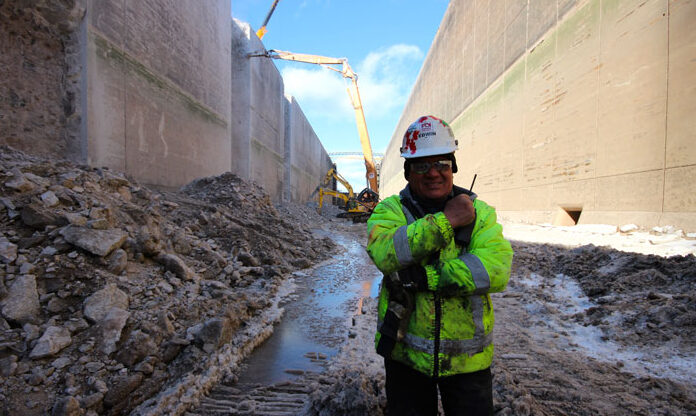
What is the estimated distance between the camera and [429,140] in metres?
1.53

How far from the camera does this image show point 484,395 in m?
1.34

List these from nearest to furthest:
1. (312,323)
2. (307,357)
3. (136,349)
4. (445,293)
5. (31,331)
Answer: (445,293), (31,331), (136,349), (307,357), (312,323)

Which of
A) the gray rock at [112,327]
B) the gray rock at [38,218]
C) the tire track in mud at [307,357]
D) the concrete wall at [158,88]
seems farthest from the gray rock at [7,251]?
the concrete wall at [158,88]

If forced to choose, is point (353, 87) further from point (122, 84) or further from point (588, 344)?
point (588, 344)

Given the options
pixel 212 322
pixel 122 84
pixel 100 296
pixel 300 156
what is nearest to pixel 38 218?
pixel 100 296

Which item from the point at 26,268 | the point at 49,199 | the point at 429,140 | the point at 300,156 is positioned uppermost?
the point at 300,156

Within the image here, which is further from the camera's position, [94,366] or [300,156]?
[300,156]

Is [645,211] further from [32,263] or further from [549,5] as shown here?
[32,263]

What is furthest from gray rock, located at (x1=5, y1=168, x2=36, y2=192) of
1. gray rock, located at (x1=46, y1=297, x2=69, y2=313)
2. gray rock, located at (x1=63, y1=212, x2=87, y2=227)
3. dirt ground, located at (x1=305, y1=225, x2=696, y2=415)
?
dirt ground, located at (x1=305, y1=225, x2=696, y2=415)

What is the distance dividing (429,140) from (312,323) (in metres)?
3.33

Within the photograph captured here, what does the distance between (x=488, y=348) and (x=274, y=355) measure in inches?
99.0

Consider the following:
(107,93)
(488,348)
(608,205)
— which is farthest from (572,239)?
(107,93)

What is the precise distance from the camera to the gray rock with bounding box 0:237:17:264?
9.91 feet

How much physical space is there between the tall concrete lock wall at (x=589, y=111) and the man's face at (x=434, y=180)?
20.5 ft
